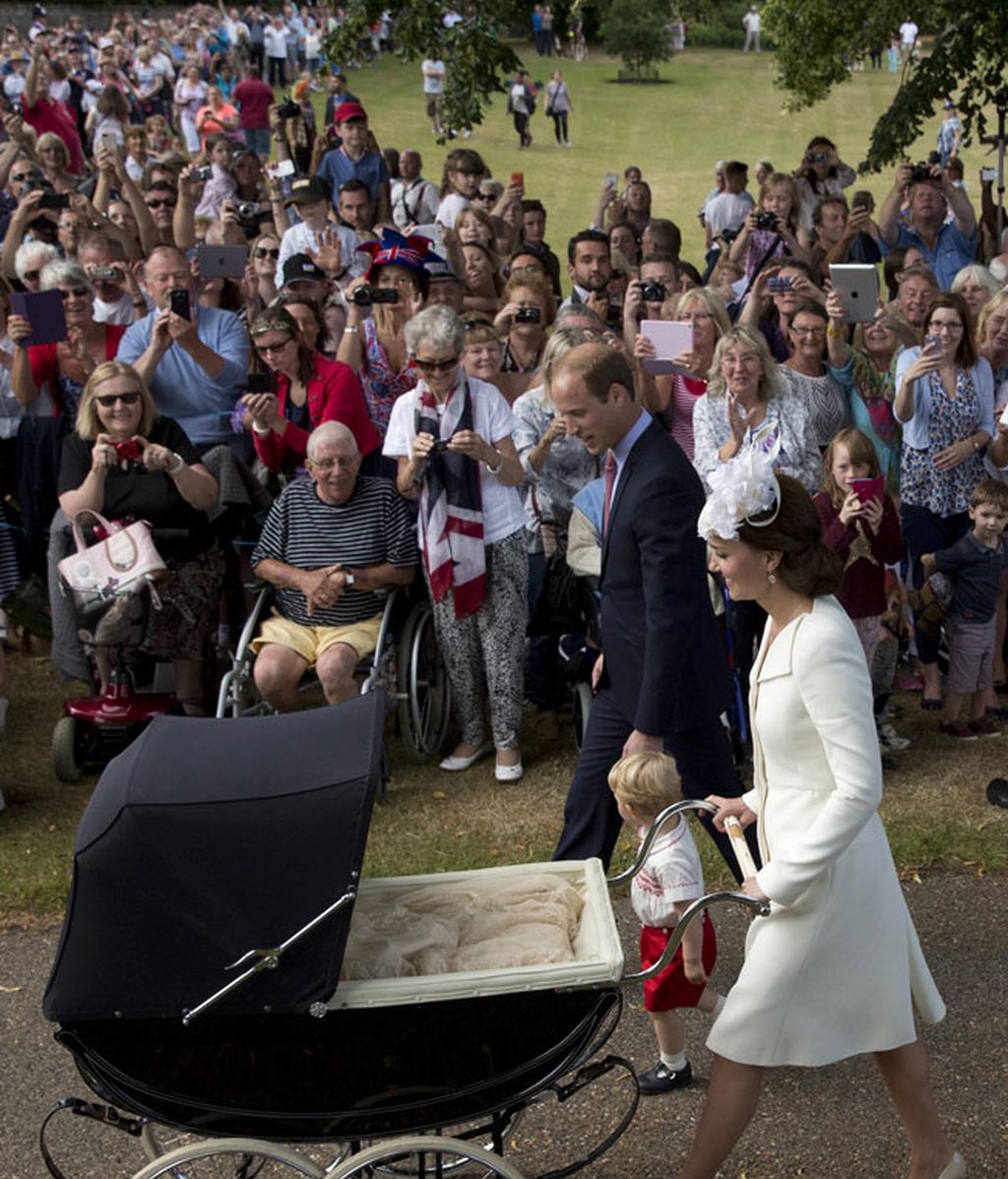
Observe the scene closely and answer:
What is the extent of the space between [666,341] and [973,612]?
194 cm

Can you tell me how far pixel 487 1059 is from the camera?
3.66 m

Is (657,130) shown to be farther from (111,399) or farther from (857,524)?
(857,524)

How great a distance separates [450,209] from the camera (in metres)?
12.8

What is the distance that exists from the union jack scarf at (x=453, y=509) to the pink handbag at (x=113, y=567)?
1.27m

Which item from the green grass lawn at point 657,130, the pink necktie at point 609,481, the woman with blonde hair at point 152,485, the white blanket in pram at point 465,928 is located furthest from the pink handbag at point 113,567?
the green grass lawn at point 657,130

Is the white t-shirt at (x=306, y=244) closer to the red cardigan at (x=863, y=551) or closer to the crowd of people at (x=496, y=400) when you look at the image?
the crowd of people at (x=496, y=400)

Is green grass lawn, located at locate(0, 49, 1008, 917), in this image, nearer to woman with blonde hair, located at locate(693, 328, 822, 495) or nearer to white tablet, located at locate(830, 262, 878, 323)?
woman with blonde hair, located at locate(693, 328, 822, 495)

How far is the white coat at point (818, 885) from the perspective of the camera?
3.66 metres

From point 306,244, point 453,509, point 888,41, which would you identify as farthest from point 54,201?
point 888,41

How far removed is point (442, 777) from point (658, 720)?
273cm

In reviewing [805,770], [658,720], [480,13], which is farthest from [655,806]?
[480,13]

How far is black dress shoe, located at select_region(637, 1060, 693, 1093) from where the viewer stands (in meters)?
4.75

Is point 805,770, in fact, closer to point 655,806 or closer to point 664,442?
point 655,806

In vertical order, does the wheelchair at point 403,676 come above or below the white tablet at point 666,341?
below
